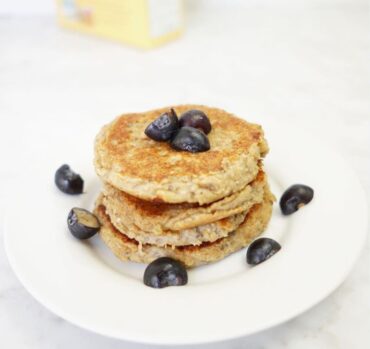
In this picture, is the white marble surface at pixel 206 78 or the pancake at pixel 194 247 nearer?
the pancake at pixel 194 247

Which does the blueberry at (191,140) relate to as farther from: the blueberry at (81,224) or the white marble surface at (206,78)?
the white marble surface at (206,78)

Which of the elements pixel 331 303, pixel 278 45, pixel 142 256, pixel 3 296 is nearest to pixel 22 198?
pixel 3 296

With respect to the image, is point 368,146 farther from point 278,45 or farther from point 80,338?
point 80,338

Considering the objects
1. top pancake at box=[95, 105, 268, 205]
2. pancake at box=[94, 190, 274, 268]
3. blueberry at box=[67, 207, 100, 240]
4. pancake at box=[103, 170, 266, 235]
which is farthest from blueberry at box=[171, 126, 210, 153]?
blueberry at box=[67, 207, 100, 240]

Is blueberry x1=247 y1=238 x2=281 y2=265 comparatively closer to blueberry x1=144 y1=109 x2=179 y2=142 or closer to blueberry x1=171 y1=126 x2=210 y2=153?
blueberry x1=171 y1=126 x2=210 y2=153

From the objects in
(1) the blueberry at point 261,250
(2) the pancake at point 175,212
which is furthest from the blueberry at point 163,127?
(1) the blueberry at point 261,250

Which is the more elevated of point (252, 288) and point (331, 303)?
point (252, 288)
